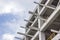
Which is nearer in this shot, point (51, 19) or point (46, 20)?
point (51, 19)

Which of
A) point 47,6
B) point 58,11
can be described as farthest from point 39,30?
point 58,11

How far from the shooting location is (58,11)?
99.2 feet

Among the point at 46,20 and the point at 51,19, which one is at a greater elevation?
the point at 46,20

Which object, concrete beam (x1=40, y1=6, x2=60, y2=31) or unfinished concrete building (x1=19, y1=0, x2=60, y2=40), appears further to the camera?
unfinished concrete building (x1=19, y1=0, x2=60, y2=40)

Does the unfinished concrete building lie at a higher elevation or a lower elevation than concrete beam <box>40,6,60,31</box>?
higher

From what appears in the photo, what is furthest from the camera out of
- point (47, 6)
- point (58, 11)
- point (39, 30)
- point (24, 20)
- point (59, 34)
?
point (24, 20)

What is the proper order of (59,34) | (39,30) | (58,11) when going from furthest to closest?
1. (39,30)
2. (58,11)
3. (59,34)

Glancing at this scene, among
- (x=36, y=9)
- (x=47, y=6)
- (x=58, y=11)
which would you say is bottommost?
(x=58, y=11)

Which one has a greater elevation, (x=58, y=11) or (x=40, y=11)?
(x=40, y=11)

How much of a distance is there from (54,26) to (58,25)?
1.88ft

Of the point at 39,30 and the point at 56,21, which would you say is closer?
the point at 56,21

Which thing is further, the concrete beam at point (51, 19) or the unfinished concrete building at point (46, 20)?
the unfinished concrete building at point (46, 20)

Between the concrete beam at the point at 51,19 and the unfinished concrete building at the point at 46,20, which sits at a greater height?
the unfinished concrete building at the point at 46,20

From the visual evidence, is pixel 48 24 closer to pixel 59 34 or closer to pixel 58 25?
pixel 58 25
